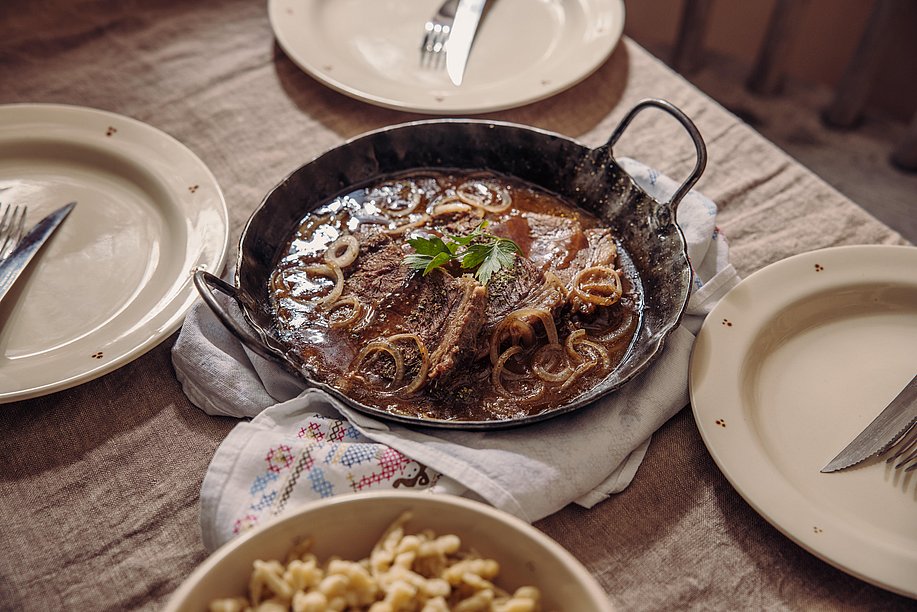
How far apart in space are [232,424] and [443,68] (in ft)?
6.41

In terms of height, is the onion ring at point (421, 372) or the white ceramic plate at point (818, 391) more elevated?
the white ceramic plate at point (818, 391)

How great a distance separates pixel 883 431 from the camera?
219 centimetres

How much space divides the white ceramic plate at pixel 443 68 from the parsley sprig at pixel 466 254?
3.03 ft

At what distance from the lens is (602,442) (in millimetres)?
2125

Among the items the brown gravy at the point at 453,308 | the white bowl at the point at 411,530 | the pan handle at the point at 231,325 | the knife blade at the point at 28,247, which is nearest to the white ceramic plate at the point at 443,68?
the brown gravy at the point at 453,308

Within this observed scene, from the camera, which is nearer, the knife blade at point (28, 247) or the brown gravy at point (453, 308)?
the brown gravy at point (453, 308)

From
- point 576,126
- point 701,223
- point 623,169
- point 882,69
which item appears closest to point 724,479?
point 701,223

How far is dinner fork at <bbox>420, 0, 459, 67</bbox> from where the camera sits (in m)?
3.51

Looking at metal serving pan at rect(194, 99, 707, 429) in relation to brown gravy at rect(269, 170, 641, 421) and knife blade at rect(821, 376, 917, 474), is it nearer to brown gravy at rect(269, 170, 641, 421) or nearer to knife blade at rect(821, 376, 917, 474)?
brown gravy at rect(269, 170, 641, 421)

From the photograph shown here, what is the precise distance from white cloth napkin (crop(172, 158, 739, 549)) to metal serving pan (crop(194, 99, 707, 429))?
0.27ft

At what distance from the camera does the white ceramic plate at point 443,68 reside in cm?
325

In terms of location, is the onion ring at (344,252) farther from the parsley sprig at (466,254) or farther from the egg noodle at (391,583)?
the egg noodle at (391,583)

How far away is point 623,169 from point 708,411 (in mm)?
957

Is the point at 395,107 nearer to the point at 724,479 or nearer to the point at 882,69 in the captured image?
the point at 724,479
